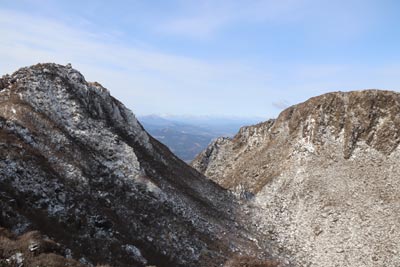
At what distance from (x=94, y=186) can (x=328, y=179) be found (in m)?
38.2

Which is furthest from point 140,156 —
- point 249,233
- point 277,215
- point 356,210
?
point 356,210

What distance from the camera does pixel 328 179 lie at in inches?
2382


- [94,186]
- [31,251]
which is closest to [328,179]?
[94,186]

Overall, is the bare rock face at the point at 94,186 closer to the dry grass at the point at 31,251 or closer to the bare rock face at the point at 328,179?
the dry grass at the point at 31,251

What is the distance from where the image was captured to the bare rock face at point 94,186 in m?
29.2

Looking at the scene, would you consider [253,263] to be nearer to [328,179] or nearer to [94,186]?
[94,186]

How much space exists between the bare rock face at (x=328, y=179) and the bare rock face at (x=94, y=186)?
319 inches

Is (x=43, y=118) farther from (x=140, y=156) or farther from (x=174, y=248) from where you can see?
(x=174, y=248)

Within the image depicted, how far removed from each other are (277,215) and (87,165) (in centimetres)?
3125

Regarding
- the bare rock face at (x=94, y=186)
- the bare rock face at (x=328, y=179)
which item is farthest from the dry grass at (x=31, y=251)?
the bare rock face at (x=328, y=179)

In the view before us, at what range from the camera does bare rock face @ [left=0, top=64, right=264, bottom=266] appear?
96.0ft

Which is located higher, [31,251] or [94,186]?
[31,251]

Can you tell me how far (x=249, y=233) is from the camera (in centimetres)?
4984

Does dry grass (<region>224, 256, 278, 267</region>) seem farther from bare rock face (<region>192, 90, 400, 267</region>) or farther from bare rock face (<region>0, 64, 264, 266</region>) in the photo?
bare rock face (<region>192, 90, 400, 267</region>)
